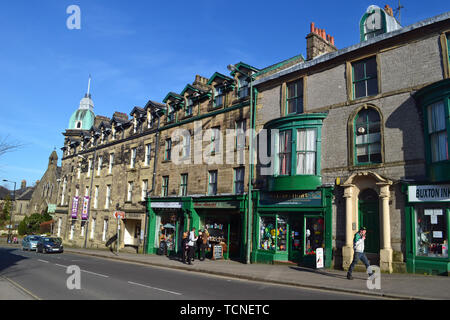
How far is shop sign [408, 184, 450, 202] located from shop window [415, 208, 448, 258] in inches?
16.8

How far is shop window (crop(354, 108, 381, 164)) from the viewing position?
1533cm

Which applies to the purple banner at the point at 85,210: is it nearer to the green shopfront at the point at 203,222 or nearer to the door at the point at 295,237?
the green shopfront at the point at 203,222

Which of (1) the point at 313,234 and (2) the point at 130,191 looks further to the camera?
(2) the point at 130,191

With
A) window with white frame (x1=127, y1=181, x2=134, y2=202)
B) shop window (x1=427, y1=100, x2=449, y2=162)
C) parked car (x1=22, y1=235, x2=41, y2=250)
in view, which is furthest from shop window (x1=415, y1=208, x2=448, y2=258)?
parked car (x1=22, y1=235, x2=41, y2=250)

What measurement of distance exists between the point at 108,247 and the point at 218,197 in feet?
49.3

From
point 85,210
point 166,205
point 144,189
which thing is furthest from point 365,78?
point 85,210

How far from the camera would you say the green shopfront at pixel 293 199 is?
54.9 ft

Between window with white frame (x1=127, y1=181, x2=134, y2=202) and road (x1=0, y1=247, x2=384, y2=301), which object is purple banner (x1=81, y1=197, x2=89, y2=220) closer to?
window with white frame (x1=127, y1=181, x2=134, y2=202)

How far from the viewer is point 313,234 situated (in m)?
17.0

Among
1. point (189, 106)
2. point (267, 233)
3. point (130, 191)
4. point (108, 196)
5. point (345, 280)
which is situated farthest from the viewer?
point (108, 196)

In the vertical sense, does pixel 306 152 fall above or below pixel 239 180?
above

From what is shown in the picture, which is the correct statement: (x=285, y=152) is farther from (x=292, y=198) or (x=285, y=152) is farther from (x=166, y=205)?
(x=166, y=205)

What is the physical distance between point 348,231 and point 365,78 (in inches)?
269
